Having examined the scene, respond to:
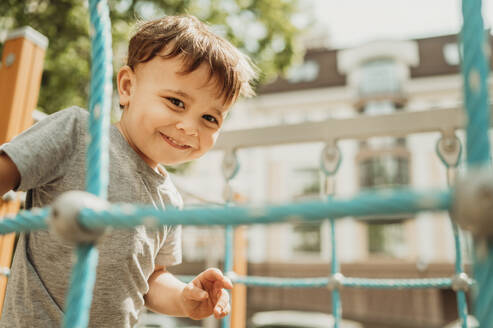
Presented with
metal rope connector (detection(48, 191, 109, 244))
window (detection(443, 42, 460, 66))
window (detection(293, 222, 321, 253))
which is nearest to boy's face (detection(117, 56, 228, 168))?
metal rope connector (detection(48, 191, 109, 244))

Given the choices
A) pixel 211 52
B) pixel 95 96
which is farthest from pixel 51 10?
pixel 95 96

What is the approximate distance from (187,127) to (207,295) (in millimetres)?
307

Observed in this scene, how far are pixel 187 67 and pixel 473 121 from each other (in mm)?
554

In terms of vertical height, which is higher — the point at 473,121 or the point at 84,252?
the point at 473,121

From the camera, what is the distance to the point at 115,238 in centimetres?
71

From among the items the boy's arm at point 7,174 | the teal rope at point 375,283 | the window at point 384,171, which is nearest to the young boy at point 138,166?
the boy's arm at point 7,174

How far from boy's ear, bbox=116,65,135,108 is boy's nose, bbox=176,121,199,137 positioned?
0.44ft

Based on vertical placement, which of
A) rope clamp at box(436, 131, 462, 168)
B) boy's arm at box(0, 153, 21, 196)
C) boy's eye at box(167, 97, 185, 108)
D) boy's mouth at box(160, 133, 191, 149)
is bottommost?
boy's arm at box(0, 153, 21, 196)

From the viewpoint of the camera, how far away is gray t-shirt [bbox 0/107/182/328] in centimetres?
65

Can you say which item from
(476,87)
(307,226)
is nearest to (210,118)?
(476,87)

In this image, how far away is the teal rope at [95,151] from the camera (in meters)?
0.39

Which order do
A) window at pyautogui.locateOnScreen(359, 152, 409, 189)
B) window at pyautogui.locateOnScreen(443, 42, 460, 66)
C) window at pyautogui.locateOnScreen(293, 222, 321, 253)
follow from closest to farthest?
window at pyautogui.locateOnScreen(293, 222, 321, 253)
window at pyautogui.locateOnScreen(359, 152, 409, 189)
window at pyautogui.locateOnScreen(443, 42, 460, 66)

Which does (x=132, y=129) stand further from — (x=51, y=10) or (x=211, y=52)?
(x=51, y=10)

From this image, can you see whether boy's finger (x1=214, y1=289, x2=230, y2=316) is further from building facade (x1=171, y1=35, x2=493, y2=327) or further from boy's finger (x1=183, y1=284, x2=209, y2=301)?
building facade (x1=171, y1=35, x2=493, y2=327)
